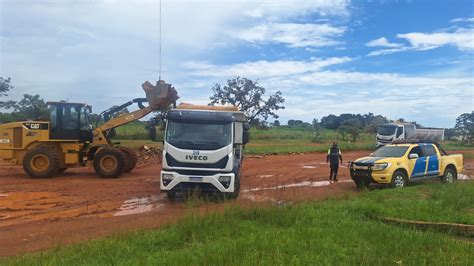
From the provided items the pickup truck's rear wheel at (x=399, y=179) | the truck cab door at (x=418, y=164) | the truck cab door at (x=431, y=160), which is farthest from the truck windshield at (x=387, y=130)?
the pickup truck's rear wheel at (x=399, y=179)

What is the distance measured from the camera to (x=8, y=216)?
11227mm

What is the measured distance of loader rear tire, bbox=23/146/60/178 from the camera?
17953mm

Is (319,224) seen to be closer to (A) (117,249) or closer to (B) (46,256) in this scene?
(A) (117,249)

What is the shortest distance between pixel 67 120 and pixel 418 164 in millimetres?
13912

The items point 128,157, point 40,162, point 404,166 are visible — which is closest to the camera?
point 404,166

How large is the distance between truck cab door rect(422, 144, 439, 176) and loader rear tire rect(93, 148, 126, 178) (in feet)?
38.8

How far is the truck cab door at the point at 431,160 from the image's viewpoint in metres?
16.5

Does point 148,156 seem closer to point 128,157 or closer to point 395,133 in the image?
point 128,157

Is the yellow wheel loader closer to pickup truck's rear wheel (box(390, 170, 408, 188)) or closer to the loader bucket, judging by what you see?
the loader bucket

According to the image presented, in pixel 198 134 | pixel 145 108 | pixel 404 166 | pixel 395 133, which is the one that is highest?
pixel 145 108

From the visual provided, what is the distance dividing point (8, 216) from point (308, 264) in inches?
330

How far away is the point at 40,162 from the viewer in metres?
18.2

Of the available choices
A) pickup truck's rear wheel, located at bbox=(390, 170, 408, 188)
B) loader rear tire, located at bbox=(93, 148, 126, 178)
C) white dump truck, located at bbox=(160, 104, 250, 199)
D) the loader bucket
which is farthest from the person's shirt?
loader rear tire, located at bbox=(93, 148, 126, 178)

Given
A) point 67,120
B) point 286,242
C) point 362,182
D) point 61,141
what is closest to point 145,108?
point 67,120
